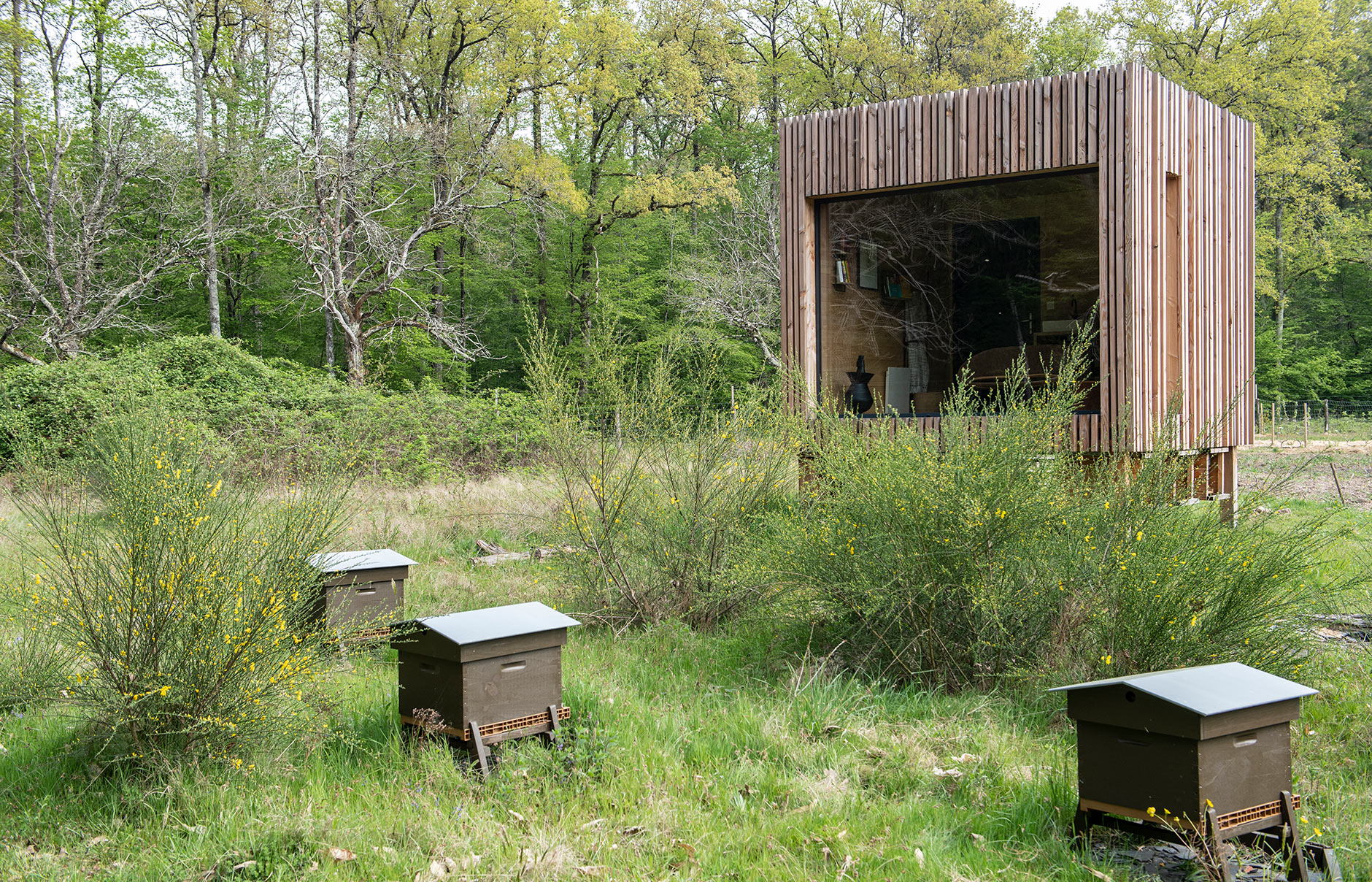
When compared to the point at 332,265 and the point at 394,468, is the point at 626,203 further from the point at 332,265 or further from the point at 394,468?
the point at 394,468

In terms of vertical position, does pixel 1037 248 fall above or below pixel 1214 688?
above

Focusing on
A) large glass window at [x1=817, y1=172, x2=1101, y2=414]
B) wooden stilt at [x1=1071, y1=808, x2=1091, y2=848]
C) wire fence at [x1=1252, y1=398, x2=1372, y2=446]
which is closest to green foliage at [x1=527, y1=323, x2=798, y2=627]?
wooden stilt at [x1=1071, y1=808, x2=1091, y2=848]

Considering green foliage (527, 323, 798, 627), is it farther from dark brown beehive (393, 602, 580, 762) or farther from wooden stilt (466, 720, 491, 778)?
wooden stilt (466, 720, 491, 778)

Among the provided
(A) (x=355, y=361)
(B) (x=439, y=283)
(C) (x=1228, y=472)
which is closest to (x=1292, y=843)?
(C) (x=1228, y=472)

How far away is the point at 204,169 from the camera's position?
20.2 meters

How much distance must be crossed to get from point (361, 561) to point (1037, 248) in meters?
9.51

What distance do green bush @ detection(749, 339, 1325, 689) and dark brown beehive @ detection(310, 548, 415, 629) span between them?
2127 mm

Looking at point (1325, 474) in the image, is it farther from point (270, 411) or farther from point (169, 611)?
Result: point (169, 611)

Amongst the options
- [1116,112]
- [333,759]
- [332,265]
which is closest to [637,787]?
[333,759]

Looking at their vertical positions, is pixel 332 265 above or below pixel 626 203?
below

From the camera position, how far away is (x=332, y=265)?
67.1 ft

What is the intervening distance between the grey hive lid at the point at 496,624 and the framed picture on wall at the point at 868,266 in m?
8.18

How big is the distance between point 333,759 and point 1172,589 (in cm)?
369

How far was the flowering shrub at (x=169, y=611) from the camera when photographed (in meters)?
3.73
